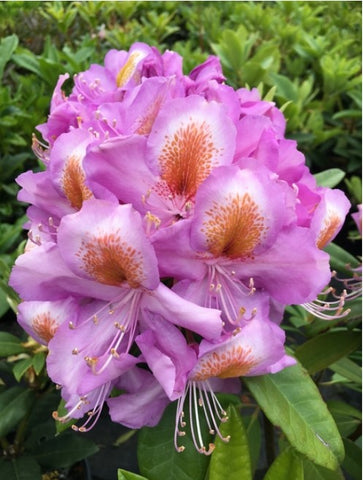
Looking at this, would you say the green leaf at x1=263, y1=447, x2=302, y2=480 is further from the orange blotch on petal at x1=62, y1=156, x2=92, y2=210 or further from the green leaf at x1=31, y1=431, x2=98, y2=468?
the green leaf at x1=31, y1=431, x2=98, y2=468

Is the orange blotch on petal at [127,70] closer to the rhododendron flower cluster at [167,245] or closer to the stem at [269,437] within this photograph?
the rhododendron flower cluster at [167,245]

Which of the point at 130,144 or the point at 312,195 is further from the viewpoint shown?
the point at 312,195

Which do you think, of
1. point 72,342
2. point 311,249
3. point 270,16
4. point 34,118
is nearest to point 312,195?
point 311,249

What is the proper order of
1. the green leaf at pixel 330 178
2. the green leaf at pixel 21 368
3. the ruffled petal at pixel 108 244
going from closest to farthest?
1. the ruffled petal at pixel 108 244
2. the green leaf at pixel 21 368
3. the green leaf at pixel 330 178

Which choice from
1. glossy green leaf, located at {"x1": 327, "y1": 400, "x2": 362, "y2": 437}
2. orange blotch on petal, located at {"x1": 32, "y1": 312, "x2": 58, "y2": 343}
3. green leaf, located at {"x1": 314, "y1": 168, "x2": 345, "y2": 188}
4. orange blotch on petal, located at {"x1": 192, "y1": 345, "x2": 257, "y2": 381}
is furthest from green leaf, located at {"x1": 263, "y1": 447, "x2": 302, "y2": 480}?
glossy green leaf, located at {"x1": 327, "y1": 400, "x2": 362, "y2": 437}

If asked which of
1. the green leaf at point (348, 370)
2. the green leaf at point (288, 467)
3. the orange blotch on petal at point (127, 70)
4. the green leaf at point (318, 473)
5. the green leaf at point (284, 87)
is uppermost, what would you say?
the orange blotch on petal at point (127, 70)

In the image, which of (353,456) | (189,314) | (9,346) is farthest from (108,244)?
(353,456)

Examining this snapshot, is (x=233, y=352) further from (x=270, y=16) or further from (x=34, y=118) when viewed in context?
(x=270, y=16)

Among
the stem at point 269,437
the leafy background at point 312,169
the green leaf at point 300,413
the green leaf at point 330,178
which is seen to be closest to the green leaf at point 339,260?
the leafy background at point 312,169

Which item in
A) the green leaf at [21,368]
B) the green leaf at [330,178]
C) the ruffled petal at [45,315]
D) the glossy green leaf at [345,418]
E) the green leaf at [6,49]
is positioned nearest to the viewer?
the ruffled petal at [45,315]
